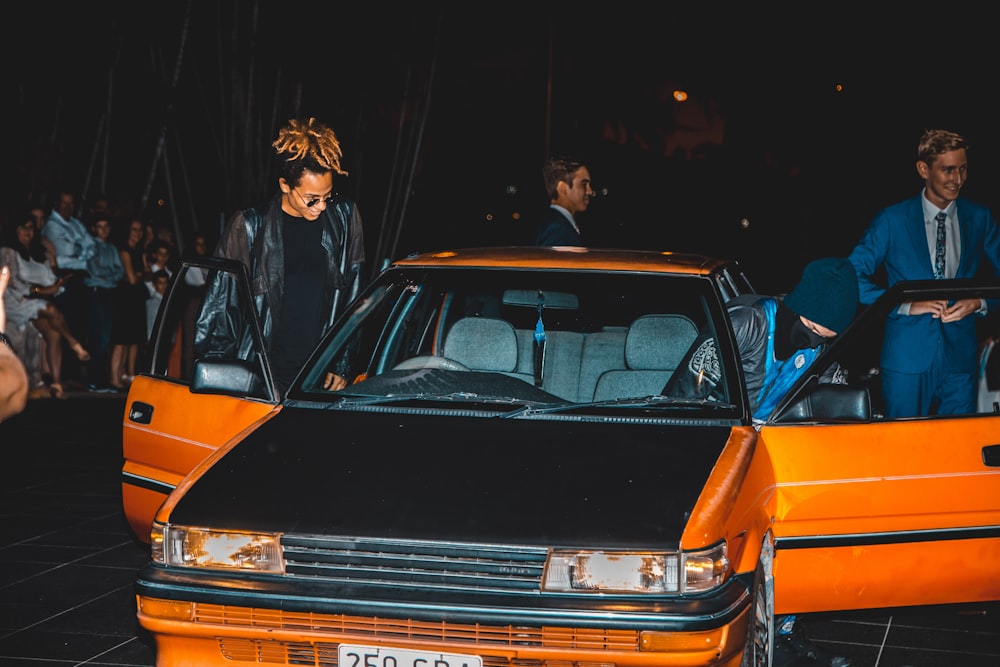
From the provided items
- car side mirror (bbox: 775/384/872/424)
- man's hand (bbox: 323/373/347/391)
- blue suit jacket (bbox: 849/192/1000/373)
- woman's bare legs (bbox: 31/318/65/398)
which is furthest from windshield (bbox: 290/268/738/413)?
woman's bare legs (bbox: 31/318/65/398)

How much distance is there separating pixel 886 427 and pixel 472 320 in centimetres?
172

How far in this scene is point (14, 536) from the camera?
7180 millimetres

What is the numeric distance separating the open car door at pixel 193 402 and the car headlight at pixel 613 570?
1.47 meters

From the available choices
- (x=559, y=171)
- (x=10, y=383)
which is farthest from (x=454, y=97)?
(x=10, y=383)

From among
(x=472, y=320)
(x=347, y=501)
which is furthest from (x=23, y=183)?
(x=347, y=501)

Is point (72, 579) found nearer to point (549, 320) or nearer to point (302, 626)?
point (549, 320)

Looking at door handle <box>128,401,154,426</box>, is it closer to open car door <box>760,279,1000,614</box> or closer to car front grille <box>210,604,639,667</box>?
car front grille <box>210,604,639,667</box>

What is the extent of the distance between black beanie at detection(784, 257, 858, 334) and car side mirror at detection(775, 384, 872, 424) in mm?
364

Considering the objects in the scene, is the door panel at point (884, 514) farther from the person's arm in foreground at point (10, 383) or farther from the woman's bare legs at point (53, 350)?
the woman's bare legs at point (53, 350)

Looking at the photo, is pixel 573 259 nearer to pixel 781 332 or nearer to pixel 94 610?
pixel 781 332

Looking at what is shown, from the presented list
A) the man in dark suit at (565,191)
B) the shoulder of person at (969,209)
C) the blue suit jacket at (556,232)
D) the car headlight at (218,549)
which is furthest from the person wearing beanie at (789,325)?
the man in dark suit at (565,191)

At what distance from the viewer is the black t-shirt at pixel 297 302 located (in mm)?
6008

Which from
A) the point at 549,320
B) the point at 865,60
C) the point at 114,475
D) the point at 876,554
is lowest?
the point at 114,475

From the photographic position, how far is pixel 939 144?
228 inches
